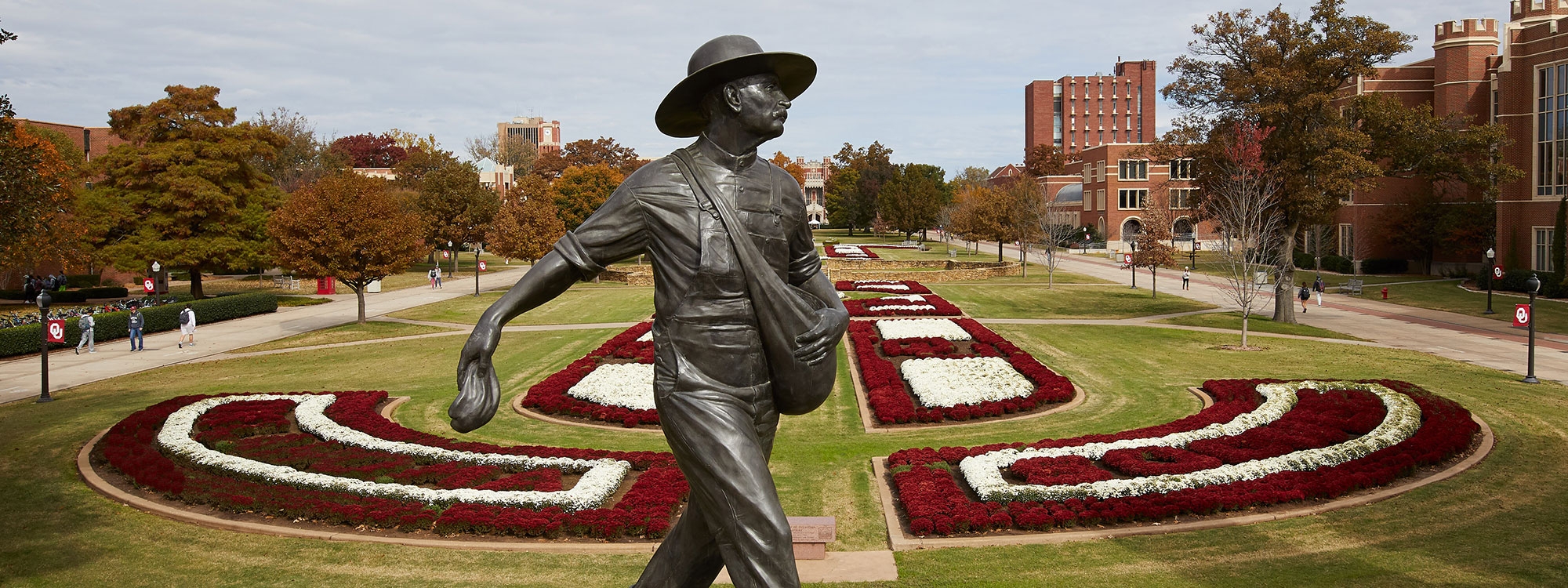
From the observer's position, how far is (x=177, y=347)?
2681 cm

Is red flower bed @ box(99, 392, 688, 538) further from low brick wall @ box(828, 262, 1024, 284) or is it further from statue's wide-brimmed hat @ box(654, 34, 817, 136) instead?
low brick wall @ box(828, 262, 1024, 284)

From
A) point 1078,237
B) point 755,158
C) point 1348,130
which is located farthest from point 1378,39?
point 1078,237

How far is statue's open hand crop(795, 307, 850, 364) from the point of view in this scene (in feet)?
15.2

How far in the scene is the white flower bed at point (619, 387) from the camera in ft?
56.2

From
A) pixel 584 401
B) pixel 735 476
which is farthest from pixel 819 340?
pixel 584 401

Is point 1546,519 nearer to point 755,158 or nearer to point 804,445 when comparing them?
point 804,445

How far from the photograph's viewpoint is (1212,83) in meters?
29.3

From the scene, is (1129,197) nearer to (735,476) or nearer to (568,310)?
(568,310)

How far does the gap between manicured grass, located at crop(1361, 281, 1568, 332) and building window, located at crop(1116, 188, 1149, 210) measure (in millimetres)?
34491

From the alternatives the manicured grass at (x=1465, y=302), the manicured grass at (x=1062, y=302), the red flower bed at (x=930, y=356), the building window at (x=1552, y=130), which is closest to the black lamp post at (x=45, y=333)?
the red flower bed at (x=930, y=356)

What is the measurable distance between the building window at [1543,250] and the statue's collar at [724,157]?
4781 centimetres

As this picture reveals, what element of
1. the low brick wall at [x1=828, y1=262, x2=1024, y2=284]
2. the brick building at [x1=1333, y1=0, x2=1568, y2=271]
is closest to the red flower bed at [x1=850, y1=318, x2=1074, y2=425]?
the low brick wall at [x1=828, y1=262, x2=1024, y2=284]

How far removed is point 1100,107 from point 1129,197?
48828 millimetres

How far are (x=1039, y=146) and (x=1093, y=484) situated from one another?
324ft
